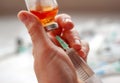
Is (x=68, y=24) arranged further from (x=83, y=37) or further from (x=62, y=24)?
(x=83, y=37)

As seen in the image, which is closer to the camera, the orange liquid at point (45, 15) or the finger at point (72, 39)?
the orange liquid at point (45, 15)

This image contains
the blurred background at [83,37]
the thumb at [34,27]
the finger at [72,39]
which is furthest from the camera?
the blurred background at [83,37]

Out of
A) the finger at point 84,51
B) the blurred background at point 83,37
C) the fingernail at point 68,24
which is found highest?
the fingernail at point 68,24

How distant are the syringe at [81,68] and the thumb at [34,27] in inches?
3.6

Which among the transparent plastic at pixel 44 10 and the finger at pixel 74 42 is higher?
the transparent plastic at pixel 44 10

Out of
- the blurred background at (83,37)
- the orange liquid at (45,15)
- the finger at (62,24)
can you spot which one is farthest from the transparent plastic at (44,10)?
the blurred background at (83,37)

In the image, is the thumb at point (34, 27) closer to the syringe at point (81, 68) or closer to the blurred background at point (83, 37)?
the syringe at point (81, 68)

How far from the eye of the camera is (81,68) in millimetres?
935

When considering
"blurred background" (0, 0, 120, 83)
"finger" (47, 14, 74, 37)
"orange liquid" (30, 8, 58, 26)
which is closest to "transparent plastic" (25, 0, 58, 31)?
"orange liquid" (30, 8, 58, 26)

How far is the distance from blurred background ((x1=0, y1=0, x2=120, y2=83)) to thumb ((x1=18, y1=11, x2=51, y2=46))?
0.63 metres

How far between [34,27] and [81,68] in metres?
0.19

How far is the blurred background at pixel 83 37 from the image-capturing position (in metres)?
1.57

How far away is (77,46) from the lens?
1.04m

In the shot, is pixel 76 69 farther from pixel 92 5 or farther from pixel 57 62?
pixel 92 5
